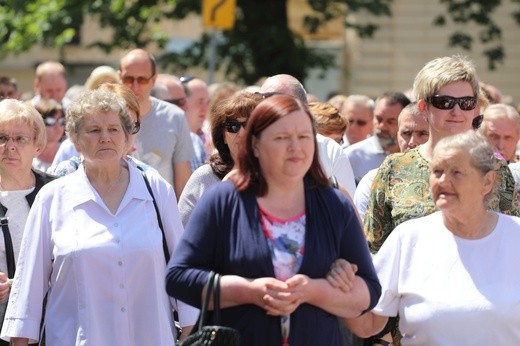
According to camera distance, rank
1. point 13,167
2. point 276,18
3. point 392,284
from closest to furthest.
A: point 392,284, point 13,167, point 276,18

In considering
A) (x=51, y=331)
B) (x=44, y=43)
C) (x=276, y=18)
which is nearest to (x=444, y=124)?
(x=51, y=331)

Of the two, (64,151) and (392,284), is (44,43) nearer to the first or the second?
(64,151)

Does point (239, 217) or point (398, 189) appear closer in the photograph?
point (239, 217)

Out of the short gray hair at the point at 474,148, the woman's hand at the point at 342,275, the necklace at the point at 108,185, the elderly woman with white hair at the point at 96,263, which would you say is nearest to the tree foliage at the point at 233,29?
the necklace at the point at 108,185

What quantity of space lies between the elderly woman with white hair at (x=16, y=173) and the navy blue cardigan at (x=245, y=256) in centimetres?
207

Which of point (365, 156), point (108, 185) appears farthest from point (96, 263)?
point (365, 156)

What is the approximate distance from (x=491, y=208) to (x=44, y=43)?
58.2 feet

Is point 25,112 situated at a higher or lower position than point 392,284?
higher

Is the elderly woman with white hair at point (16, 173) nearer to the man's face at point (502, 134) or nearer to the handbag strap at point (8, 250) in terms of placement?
the handbag strap at point (8, 250)

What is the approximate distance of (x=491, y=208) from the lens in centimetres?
598

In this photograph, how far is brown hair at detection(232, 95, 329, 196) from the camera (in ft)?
16.3

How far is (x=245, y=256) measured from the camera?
4902mm

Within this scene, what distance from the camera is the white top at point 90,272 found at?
20.0 ft

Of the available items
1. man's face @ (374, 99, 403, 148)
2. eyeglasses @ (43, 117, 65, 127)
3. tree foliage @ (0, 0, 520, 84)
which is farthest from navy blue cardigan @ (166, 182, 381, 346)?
tree foliage @ (0, 0, 520, 84)
